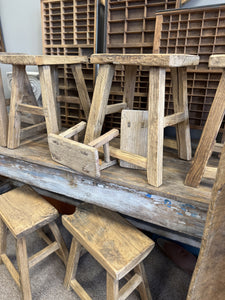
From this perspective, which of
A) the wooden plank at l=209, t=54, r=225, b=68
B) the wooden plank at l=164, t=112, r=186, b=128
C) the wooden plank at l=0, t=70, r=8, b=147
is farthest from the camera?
the wooden plank at l=0, t=70, r=8, b=147

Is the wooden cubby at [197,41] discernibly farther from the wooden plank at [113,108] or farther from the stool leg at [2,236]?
the stool leg at [2,236]

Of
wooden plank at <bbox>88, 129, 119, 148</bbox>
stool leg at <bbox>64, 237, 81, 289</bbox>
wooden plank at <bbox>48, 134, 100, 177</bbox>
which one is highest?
wooden plank at <bbox>88, 129, 119, 148</bbox>

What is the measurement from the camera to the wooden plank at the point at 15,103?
1.25 m

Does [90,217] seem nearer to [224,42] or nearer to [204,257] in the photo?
Answer: [204,257]

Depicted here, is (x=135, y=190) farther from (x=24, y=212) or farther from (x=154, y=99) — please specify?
(x=24, y=212)

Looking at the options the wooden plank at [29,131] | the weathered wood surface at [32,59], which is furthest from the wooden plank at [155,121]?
the wooden plank at [29,131]

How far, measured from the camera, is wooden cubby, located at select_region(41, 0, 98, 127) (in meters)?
1.55

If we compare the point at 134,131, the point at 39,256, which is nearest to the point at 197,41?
the point at 134,131

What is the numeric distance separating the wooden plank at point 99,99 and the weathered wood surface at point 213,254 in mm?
680

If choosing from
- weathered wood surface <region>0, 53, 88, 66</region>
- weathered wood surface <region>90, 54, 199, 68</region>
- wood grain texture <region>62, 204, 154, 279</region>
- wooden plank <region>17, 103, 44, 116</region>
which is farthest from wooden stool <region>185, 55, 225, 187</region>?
wooden plank <region>17, 103, 44, 116</region>

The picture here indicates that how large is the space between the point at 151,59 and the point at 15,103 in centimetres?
86

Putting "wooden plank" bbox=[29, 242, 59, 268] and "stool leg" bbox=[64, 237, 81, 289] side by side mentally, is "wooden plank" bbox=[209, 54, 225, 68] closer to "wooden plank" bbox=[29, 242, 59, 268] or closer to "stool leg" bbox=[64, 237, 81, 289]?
"stool leg" bbox=[64, 237, 81, 289]

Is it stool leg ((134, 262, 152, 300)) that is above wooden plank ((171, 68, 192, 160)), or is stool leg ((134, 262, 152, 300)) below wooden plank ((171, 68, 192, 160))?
below

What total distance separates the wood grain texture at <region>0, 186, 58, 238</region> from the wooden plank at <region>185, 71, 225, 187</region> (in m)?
0.79
